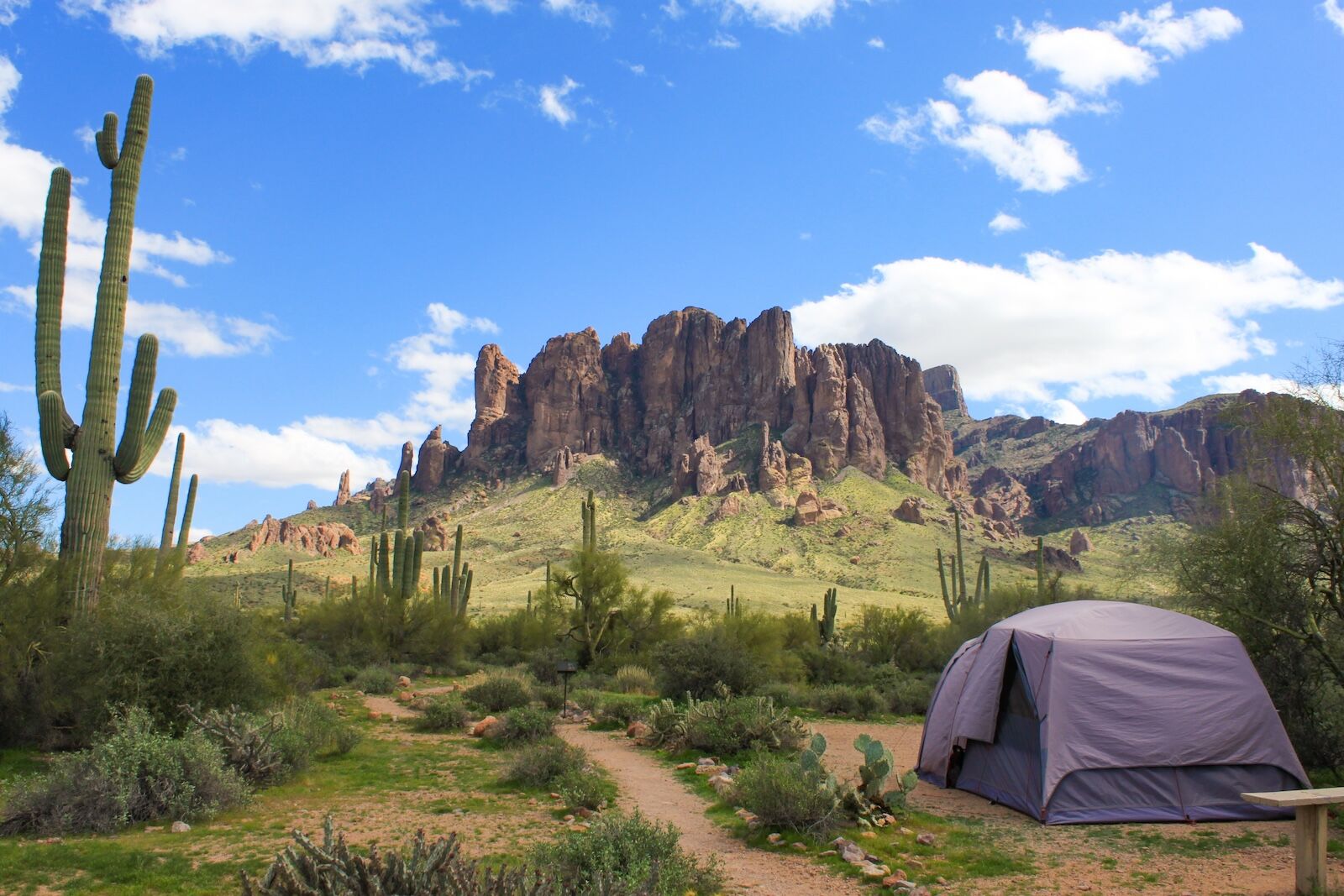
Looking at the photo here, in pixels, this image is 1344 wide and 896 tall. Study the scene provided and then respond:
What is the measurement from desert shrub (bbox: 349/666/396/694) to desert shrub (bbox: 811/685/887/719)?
11.6 m

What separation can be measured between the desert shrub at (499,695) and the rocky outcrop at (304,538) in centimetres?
7330

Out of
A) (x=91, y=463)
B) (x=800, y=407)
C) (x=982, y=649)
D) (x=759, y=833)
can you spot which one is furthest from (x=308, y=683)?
(x=800, y=407)

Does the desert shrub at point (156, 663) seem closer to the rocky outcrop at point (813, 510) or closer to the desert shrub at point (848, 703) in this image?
the desert shrub at point (848, 703)

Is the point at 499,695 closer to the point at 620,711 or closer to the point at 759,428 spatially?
the point at 620,711

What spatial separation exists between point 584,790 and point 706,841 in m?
1.98

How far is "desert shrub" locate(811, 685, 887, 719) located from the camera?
1984cm

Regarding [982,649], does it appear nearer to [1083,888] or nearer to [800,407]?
[1083,888]

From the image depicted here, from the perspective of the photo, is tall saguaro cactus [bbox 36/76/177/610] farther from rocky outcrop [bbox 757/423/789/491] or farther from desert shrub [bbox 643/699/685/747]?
rocky outcrop [bbox 757/423/789/491]

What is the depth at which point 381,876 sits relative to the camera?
493cm

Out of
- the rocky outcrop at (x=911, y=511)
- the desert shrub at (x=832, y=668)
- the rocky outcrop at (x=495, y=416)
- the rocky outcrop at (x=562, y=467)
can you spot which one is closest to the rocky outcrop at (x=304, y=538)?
the rocky outcrop at (x=562, y=467)

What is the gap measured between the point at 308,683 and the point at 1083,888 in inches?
645

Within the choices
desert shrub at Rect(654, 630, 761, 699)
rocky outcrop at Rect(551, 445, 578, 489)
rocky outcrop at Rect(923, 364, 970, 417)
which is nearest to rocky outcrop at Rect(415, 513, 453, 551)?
rocky outcrop at Rect(551, 445, 578, 489)

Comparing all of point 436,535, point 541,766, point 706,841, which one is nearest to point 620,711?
point 541,766

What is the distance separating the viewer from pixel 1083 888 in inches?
297
